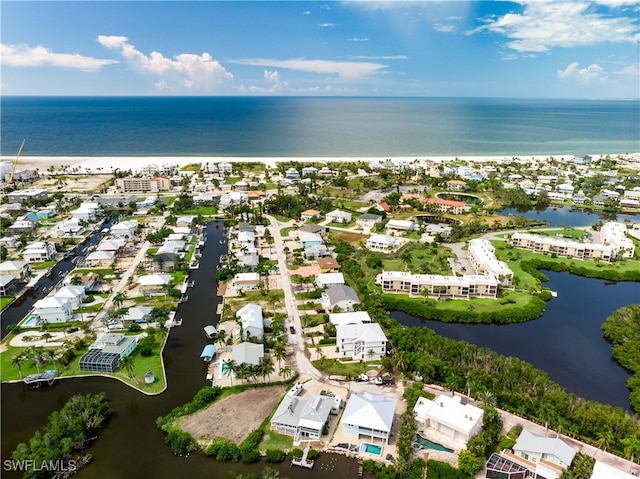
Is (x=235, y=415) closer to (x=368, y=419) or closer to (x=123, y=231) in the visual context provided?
(x=368, y=419)

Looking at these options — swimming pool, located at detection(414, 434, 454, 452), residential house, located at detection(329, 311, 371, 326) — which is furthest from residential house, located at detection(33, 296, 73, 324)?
swimming pool, located at detection(414, 434, 454, 452)

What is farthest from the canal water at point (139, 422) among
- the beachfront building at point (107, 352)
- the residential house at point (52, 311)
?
the residential house at point (52, 311)

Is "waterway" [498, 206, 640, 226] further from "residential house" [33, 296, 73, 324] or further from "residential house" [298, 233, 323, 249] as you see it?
"residential house" [33, 296, 73, 324]

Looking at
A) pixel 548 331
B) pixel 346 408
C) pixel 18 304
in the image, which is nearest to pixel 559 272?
pixel 548 331

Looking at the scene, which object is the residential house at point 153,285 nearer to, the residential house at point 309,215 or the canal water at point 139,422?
the canal water at point 139,422

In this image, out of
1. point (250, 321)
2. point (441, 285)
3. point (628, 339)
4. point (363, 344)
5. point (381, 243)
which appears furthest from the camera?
point (381, 243)

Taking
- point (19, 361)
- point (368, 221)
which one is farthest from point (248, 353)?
point (368, 221)

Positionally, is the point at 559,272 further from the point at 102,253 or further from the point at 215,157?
the point at 215,157
